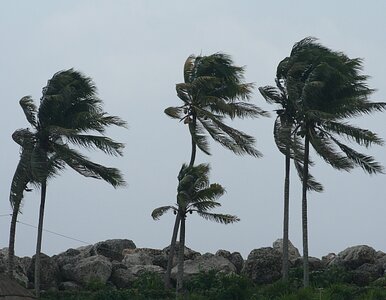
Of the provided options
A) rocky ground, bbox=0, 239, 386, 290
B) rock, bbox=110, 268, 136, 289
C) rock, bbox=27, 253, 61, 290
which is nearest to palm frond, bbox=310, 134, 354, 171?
rocky ground, bbox=0, 239, 386, 290

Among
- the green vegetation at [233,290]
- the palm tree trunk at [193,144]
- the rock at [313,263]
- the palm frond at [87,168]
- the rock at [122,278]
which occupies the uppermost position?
the palm tree trunk at [193,144]

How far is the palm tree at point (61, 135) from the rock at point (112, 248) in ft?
27.9

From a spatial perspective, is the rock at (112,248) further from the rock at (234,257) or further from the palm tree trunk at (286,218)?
the palm tree trunk at (286,218)

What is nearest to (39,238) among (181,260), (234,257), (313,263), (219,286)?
(181,260)

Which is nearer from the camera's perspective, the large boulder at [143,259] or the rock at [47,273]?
the rock at [47,273]

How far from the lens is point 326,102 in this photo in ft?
123

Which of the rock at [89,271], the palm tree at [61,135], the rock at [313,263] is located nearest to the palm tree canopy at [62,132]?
the palm tree at [61,135]

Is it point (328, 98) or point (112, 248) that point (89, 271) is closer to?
point (112, 248)

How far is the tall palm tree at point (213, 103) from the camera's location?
39156mm

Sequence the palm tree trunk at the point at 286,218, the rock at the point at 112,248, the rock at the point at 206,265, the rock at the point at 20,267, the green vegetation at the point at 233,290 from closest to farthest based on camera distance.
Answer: the green vegetation at the point at 233,290, the palm tree trunk at the point at 286,218, the rock at the point at 20,267, the rock at the point at 206,265, the rock at the point at 112,248

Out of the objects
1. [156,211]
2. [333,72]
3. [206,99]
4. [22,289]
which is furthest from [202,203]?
[22,289]

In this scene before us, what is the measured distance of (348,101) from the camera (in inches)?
1457

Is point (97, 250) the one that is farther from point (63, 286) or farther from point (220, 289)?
point (220, 289)

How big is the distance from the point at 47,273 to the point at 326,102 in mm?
14048
